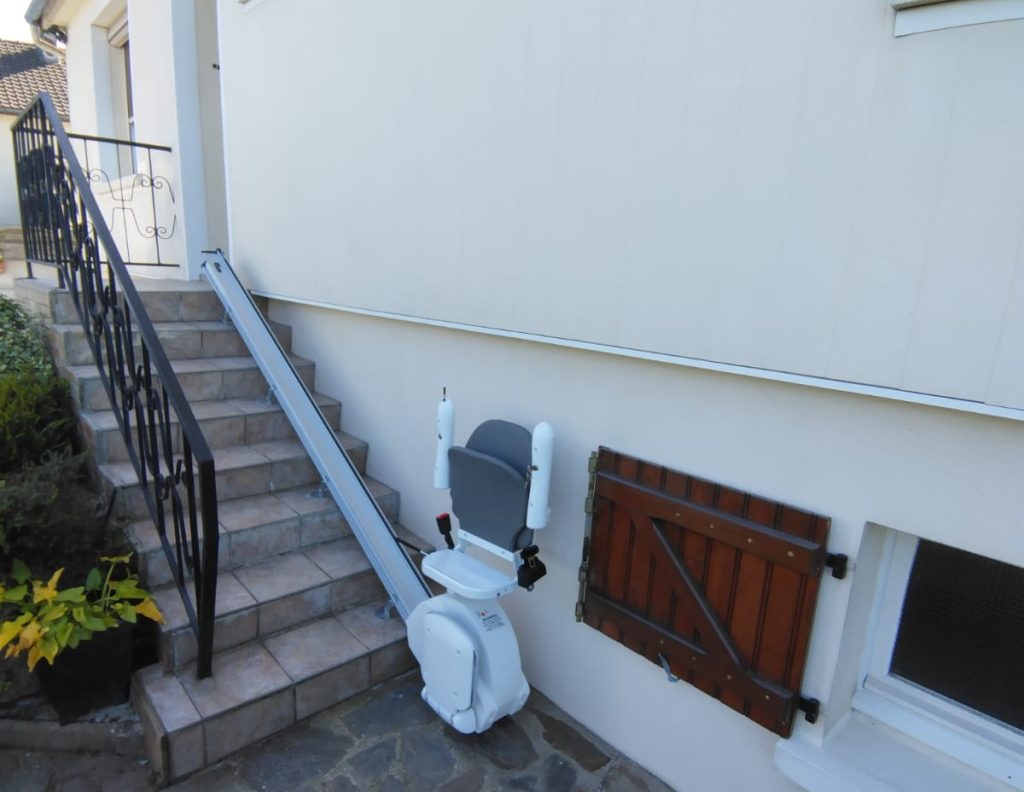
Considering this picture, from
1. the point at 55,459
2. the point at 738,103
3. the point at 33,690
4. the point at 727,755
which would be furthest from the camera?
the point at 55,459

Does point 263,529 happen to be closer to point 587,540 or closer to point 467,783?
point 467,783

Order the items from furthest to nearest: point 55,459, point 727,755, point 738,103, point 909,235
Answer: point 55,459 → point 727,755 → point 738,103 → point 909,235

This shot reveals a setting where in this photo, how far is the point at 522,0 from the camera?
2.19m

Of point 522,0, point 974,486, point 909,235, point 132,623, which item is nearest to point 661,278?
point 909,235

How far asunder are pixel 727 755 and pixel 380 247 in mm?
2628

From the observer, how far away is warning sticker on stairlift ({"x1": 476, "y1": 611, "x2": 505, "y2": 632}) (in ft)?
7.32

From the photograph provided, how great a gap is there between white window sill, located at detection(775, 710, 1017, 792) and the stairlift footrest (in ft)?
3.29

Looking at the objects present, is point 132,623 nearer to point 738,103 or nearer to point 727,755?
point 727,755

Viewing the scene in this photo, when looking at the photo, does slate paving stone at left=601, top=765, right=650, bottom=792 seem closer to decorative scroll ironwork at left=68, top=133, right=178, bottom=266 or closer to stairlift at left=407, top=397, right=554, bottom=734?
stairlift at left=407, top=397, right=554, bottom=734

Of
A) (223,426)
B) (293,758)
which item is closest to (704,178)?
(293,758)

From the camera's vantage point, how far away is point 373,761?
221 cm

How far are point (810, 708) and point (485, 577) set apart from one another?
1106mm

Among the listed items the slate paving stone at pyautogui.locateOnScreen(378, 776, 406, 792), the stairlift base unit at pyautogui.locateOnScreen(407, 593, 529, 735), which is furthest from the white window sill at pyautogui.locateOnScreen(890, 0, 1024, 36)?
the slate paving stone at pyautogui.locateOnScreen(378, 776, 406, 792)

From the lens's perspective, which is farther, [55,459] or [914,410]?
[55,459]
